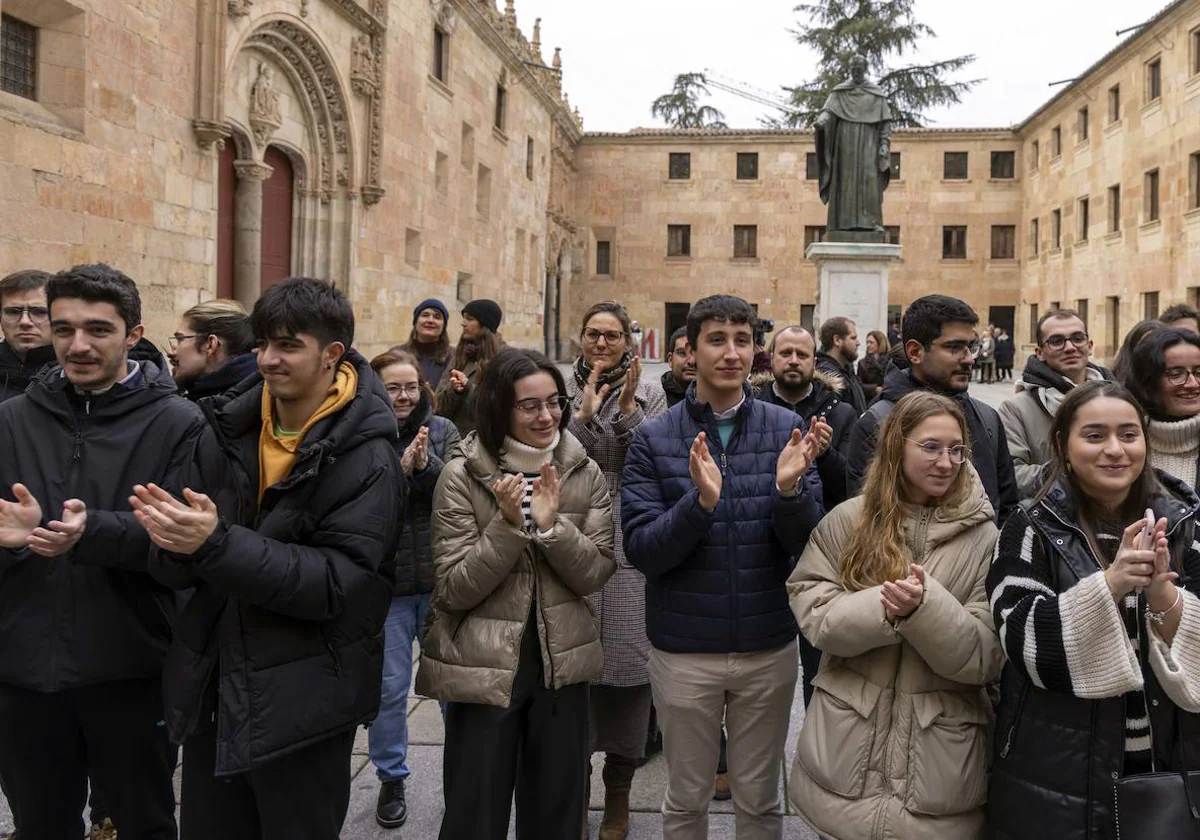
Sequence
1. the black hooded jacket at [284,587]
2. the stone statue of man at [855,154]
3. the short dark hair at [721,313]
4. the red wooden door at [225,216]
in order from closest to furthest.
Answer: the black hooded jacket at [284,587], the short dark hair at [721,313], the red wooden door at [225,216], the stone statue of man at [855,154]

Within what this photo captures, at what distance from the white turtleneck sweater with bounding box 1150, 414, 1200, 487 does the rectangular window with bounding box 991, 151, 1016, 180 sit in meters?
37.2

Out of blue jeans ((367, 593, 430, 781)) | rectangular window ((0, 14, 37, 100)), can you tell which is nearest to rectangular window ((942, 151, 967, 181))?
rectangular window ((0, 14, 37, 100))

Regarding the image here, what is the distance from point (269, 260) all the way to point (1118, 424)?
45.2 feet

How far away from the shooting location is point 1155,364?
11.7 feet

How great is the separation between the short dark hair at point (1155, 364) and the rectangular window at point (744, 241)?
34.7 meters

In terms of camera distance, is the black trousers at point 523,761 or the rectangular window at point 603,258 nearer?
the black trousers at point 523,761

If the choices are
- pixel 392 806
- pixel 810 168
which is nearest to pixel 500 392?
pixel 392 806

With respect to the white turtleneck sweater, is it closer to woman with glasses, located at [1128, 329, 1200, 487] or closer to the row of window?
woman with glasses, located at [1128, 329, 1200, 487]

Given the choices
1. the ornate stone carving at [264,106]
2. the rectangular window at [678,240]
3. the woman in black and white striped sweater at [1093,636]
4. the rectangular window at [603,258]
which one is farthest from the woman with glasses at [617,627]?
the rectangular window at [678,240]

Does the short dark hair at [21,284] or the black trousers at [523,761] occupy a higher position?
the short dark hair at [21,284]

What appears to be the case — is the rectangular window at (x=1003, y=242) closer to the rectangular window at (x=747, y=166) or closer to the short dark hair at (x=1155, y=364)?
the rectangular window at (x=747, y=166)

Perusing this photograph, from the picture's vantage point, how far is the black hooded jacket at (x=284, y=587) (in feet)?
7.71

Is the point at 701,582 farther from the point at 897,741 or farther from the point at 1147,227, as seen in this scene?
the point at 1147,227

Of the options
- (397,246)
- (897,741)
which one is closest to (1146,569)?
(897,741)
